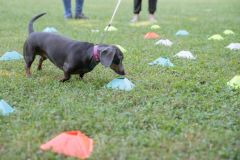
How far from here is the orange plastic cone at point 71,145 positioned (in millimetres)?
3156

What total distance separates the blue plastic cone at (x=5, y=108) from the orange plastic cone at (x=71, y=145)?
2.86 feet

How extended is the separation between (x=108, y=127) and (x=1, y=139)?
35.8 inches

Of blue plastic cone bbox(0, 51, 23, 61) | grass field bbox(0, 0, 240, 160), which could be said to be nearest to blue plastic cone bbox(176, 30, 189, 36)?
grass field bbox(0, 0, 240, 160)

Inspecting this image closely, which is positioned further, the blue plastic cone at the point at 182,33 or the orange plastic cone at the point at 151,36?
the blue plastic cone at the point at 182,33

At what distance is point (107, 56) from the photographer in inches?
186

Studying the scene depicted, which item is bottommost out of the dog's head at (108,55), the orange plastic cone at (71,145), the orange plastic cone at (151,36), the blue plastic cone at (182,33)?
the blue plastic cone at (182,33)

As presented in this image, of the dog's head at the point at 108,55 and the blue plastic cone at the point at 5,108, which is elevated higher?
the dog's head at the point at 108,55

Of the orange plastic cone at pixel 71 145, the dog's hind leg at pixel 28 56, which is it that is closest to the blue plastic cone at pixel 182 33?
the dog's hind leg at pixel 28 56

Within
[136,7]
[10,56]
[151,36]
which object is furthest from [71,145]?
[136,7]

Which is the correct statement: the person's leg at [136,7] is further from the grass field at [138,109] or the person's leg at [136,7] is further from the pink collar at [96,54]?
the pink collar at [96,54]

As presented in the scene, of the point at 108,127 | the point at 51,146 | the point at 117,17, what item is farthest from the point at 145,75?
the point at 117,17

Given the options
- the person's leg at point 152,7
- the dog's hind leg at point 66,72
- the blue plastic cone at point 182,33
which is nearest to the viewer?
the dog's hind leg at point 66,72

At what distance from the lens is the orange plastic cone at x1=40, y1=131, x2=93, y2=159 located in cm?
316

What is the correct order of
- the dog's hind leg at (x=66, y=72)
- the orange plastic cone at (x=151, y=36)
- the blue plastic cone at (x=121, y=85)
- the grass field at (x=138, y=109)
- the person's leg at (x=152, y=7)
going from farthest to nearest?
the person's leg at (x=152, y=7) → the orange plastic cone at (x=151, y=36) → the dog's hind leg at (x=66, y=72) → the blue plastic cone at (x=121, y=85) → the grass field at (x=138, y=109)
